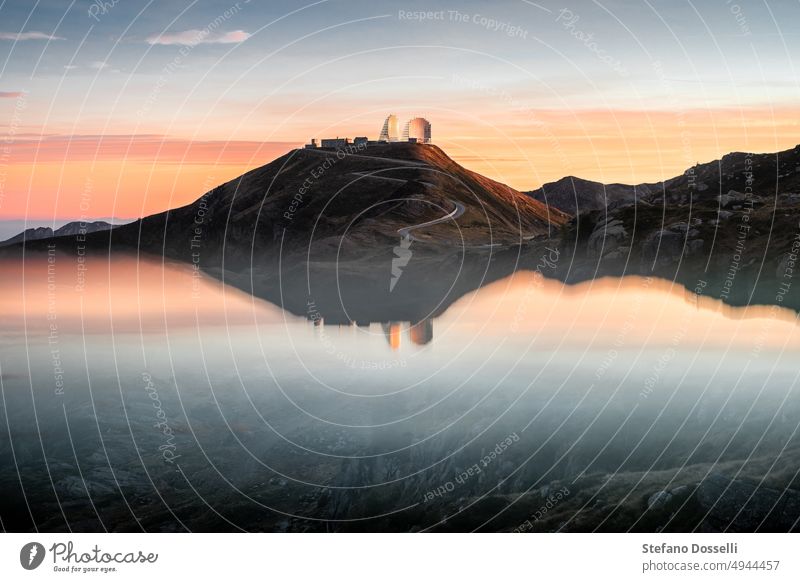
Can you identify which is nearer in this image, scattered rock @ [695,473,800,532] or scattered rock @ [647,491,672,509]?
scattered rock @ [695,473,800,532]

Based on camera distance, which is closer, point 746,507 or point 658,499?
point 746,507

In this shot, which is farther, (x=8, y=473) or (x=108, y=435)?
(x=108, y=435)

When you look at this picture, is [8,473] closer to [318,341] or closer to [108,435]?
[108,435]

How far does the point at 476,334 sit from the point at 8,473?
92.8 meters

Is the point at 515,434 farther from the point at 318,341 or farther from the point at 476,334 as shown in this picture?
the point at 318,341

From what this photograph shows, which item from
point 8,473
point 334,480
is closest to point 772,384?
point 334,480

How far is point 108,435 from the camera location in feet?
371

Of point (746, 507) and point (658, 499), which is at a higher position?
point (746, 507)

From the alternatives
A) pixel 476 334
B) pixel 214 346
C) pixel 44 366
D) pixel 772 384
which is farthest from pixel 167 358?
pixel 772 384

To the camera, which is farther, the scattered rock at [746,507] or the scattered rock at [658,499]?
the scattered rock at [658,499]
